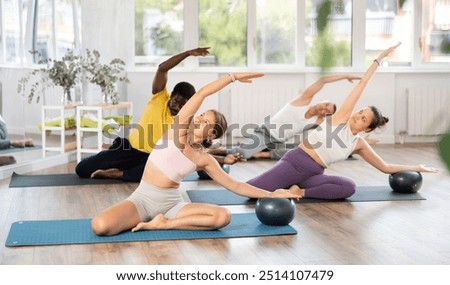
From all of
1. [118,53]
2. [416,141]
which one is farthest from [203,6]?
[416,141]

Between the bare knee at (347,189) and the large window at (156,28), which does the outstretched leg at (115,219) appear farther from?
the large window at (156,28)

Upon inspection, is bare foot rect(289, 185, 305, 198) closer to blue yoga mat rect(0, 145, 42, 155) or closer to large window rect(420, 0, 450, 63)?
blue yoga mat rect(0, 145, 42, 155)

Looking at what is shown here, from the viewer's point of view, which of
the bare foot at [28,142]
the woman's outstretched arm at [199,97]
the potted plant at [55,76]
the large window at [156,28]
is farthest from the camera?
the large window at [156,28]

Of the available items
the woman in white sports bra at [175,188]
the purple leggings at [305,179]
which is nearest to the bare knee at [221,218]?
the woman in white sports bra at [175,188]

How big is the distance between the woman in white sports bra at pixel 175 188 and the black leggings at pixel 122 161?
1.66m

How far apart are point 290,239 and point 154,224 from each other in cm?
71

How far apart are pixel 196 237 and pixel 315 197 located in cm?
132

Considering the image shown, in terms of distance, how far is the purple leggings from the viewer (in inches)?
170

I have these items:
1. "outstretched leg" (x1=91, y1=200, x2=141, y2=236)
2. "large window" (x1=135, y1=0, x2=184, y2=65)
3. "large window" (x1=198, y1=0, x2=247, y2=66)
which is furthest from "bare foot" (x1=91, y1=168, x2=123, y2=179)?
"large window" (x1=198, y1=0, x2=247, y2=66)

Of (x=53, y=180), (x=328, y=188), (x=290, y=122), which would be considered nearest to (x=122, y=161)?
(x=53, y=180)

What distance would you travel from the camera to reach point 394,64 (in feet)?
26.4

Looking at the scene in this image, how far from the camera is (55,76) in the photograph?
19.3 ft

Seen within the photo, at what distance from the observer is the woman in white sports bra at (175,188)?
127 inches
